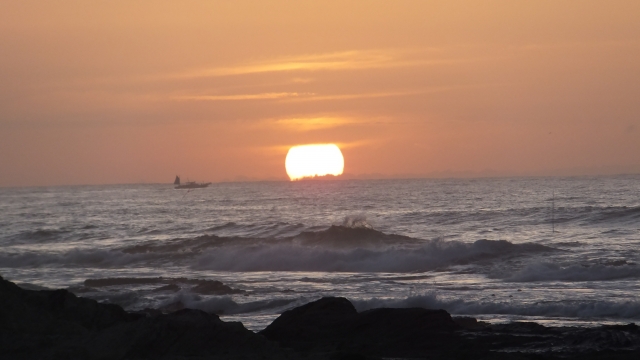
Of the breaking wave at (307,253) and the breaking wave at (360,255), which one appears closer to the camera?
the breaking wave at (360,255)

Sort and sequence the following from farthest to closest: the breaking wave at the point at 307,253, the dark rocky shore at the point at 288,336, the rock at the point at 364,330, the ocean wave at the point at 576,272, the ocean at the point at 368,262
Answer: the breaking wave at the point at 307,253, the ocean wave at the point at 576,272, the ocean at the point at 368,262, the rock at the point at 364,330, the dark rocky shore at the point at 288,336

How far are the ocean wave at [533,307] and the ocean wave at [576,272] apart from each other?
5.63m

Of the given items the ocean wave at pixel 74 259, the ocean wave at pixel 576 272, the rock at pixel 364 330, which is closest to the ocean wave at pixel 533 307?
the ocean wave at pixel 576 272

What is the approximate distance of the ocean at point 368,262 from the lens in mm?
17594

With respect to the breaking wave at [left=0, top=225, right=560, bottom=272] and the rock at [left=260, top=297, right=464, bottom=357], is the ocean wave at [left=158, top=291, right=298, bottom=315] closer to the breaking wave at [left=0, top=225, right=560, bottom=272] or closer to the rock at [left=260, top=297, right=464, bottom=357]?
the rock at [left=260, top=297, right=464, bottom=357]

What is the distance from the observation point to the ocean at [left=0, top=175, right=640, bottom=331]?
57.7 feet

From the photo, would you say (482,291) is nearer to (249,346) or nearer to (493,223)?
(249,346)

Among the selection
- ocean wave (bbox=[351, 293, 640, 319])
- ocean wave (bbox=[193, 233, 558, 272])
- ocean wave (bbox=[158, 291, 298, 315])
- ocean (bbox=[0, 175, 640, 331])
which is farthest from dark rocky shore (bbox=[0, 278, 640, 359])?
ocean wave (bbox=[193, 233, 558, 272])

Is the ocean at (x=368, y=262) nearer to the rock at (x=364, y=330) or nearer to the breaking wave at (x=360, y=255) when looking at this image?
the breaking wave at (x=360, y=255)

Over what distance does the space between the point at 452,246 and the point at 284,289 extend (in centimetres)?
1021

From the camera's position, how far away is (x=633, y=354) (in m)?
8.34

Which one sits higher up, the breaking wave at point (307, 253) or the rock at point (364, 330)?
the rock at point (364, 330)

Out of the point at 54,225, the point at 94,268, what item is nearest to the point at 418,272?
the point at 94,268

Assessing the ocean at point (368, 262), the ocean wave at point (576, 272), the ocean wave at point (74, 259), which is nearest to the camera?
the ocean at point (368, 262)
